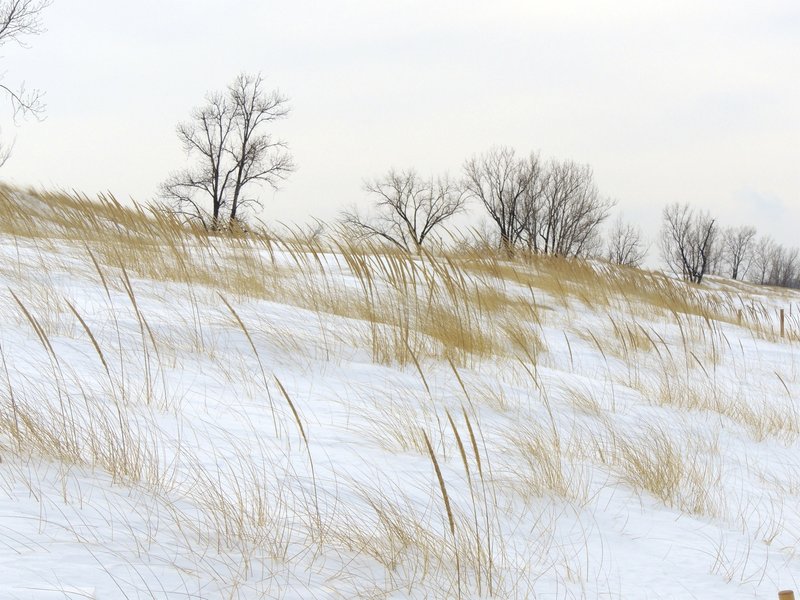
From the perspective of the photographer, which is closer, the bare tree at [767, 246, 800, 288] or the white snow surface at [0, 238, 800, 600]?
the white snow surface at [0, 238, 800, 600]

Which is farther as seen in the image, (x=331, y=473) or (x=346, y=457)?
(x=346, y=457)

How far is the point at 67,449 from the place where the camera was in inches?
64.9

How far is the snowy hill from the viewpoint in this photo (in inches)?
55.2

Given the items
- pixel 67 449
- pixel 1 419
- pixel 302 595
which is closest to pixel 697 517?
pixel 302 595

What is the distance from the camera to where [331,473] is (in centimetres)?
192

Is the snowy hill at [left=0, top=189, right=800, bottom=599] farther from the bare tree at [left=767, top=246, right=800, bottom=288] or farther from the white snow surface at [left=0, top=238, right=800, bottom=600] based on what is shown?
the bare tree at [left=767, top=246, right=800, bottom=288]

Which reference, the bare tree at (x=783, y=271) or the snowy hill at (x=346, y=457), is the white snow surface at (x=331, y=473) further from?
the bare tree at (x=783, y=271)

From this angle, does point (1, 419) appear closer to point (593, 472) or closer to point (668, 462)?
point (593, 472)

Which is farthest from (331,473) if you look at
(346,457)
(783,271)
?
(783,271)

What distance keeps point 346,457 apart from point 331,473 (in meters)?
0.18

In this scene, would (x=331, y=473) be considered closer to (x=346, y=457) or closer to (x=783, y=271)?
(x=346, y=457)

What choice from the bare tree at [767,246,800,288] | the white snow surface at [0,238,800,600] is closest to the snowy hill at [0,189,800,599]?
the white snow surface at [0,238,800,600]

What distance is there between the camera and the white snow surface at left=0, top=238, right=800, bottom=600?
1380mm

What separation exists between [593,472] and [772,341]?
19.3ft
